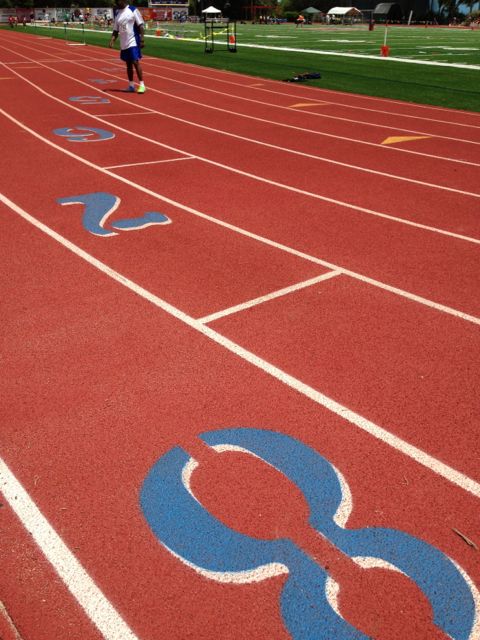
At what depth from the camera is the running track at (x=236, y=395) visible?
237 cm

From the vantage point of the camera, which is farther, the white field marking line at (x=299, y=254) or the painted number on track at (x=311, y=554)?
the white field marking line at (x=299, y=254)

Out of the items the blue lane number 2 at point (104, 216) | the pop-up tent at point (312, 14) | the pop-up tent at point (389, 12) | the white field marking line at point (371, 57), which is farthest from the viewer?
the pop-up tent at point (312, 14)

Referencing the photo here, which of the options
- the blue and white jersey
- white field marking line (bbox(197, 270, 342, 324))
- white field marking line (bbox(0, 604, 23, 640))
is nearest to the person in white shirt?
the blue and white jersey

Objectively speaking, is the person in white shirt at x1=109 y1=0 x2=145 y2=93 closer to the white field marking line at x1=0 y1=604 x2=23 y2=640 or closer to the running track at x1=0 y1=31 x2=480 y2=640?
the running track at x1=0 y1=31 x2=480 y2=640

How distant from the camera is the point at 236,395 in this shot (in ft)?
11.8

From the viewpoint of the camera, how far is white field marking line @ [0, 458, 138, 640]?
2.24 meters

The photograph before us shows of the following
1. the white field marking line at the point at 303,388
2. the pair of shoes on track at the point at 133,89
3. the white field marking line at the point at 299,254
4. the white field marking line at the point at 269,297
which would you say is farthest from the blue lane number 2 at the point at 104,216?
the pair of shoes on track at the point at 133,89

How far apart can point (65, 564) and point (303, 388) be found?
1.78 m

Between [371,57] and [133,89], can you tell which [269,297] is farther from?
[371,57]

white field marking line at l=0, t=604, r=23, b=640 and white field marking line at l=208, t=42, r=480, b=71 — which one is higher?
white field marking line at l=0, t=604, r=23, b=640

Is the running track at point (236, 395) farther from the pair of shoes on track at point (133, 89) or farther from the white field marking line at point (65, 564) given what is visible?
the pair of shoes on track at point (133, 89)

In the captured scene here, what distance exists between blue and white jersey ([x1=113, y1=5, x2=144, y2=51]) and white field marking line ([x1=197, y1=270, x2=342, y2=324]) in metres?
11.5

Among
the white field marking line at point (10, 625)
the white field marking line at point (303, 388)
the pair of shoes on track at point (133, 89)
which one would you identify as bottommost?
the pair of shoes on track at point (133, 89)

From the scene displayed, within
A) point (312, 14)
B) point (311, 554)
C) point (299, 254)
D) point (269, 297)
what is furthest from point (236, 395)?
point (312, 14)
